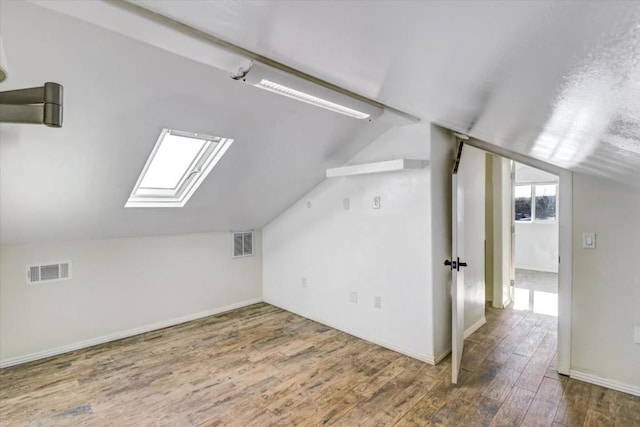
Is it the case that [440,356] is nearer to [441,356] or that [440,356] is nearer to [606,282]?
[441,356]

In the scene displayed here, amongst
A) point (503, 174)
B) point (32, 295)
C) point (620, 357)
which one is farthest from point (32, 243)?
point (503, 174)

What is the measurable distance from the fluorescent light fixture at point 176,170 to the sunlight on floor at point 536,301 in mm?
4305

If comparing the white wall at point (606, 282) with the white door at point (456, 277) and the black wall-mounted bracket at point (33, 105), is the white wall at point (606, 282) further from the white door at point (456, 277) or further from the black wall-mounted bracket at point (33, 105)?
the black wall-mounted bracket at point (33, 105)

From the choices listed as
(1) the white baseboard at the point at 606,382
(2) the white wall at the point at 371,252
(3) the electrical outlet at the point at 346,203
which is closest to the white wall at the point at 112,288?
(2) the white wall at the point at 371,252

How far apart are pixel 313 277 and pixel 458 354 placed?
192cm

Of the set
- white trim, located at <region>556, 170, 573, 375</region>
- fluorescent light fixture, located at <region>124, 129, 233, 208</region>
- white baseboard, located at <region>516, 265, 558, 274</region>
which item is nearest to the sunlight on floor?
white trim, located at <region>556, 170, 573, 375</region>

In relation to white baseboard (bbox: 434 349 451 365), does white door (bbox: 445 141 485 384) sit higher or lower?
higher

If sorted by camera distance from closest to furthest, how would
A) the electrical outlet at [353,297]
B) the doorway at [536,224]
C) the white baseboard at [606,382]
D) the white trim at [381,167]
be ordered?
the white baseboard at [606,382] → the white trim at [381,167] → the electrical outlet at [353,297] → the doorway at [536,224]

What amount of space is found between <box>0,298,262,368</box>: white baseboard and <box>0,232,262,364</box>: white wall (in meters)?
0.02

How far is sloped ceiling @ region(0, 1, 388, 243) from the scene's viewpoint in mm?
1650

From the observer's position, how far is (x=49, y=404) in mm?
2479

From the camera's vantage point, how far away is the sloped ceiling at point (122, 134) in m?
1.65

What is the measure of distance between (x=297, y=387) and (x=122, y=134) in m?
2.30

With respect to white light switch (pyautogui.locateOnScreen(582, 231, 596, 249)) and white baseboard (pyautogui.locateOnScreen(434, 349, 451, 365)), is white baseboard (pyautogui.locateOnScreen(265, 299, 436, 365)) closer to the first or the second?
white baseboard (pyautogui.locateOnScreen(434, 349, 451, 365))
